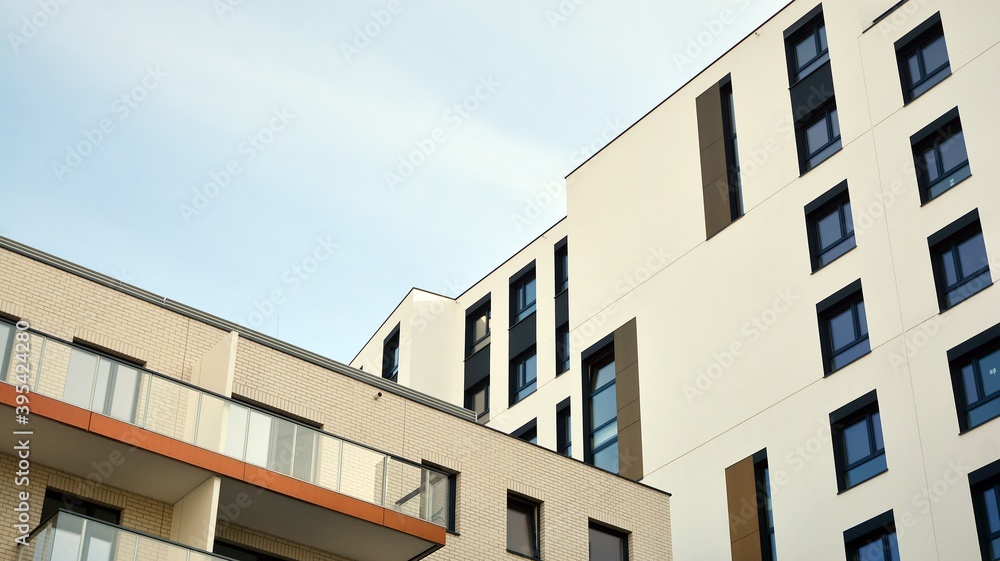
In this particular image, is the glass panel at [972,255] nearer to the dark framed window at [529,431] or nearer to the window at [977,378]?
the window at [977,378]

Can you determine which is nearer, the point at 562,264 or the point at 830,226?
the point at 830,226

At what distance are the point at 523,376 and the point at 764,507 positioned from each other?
15.1 metres

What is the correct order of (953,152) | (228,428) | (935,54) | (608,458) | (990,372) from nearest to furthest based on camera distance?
(228,428)
(990,372)
(953,152)
(935,54)
(608,458)

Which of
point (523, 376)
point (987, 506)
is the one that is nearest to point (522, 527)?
point (987, 506)

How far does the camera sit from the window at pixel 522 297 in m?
53.0

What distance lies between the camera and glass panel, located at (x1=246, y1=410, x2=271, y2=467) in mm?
25250

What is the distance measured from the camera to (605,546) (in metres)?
31.6

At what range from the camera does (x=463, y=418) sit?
1204 inches

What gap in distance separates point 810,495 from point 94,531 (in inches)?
836

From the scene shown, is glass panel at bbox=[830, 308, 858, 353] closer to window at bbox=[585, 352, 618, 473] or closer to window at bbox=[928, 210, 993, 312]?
window at bbox=[928, 210, 993, 312]

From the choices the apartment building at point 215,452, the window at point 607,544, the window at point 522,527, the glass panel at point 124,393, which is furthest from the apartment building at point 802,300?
the glass panel at point 124,393

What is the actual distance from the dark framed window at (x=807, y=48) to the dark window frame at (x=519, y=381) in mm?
14586

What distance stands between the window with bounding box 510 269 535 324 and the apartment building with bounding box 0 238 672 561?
72.6 ft

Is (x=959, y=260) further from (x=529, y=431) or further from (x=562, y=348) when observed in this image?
(x=529, y=431)
